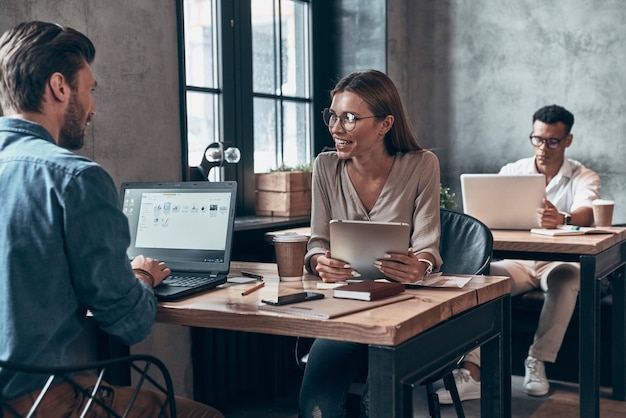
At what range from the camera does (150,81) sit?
3191 millimetres

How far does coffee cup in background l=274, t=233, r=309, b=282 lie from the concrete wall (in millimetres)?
1118

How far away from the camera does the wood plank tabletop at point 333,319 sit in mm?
1570

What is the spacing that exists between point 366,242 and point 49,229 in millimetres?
860

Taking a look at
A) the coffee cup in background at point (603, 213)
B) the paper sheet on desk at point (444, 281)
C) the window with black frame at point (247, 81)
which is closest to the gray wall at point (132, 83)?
the window with black frame at point (247, 81)

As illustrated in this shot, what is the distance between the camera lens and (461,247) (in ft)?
8.50

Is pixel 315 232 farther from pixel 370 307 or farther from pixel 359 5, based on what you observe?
pixel 359 5

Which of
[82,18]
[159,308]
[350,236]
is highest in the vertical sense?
[82,18]

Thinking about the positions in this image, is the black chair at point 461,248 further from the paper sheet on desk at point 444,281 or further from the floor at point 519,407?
the floor at point 519,407

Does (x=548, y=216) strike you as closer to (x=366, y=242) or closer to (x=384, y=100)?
(x=384, y=100)

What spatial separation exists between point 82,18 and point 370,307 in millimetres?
1786

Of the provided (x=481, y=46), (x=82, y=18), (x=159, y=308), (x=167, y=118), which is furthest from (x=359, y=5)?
(x=159, y=308)

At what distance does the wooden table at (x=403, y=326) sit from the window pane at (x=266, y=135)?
197cm

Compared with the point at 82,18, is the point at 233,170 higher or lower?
lower

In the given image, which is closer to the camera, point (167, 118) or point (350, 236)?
point (350, 236)
